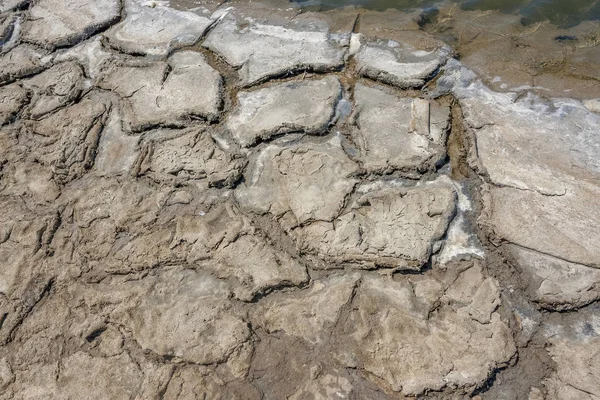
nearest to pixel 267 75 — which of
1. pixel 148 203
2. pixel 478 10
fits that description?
pixel 148 203

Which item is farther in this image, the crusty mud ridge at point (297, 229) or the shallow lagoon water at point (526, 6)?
the shallow lagoon water at point (526, 6)

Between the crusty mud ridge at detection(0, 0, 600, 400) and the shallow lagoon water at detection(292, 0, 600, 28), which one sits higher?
the shallow lagoon water at detection(292, 0, 600, 28)

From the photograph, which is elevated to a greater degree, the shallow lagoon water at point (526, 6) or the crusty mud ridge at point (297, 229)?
the shallow lagoon water at point (526, 6)

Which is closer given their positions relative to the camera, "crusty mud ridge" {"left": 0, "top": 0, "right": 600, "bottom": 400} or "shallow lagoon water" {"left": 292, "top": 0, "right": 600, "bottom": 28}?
"crusty mud ridge" {"left": 0, "top": 0, "right": 600, "bottom": 400}

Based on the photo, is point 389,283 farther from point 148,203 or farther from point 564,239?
point 148,203
